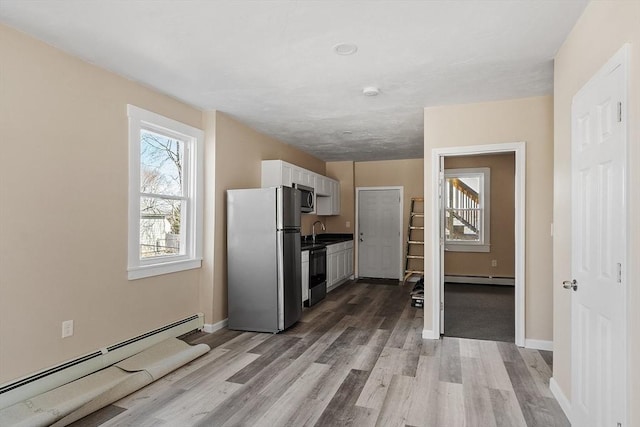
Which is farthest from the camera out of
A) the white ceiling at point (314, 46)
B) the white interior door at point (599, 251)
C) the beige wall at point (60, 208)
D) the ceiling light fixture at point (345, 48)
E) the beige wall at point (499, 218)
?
the beige wall at point (499, 218)

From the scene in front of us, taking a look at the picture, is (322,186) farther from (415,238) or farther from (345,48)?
(345,48)

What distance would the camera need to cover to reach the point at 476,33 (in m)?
2.42

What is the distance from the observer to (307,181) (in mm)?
6000

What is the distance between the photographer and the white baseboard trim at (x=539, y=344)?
140 inches

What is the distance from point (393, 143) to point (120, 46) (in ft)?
13.8

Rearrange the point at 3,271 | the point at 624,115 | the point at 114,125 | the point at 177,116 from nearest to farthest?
the point at 624,115, the point at 3,271, the point at 114,125, the point at 177,116

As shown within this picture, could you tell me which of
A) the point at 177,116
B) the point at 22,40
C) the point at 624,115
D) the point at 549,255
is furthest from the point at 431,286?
the point at 22,40

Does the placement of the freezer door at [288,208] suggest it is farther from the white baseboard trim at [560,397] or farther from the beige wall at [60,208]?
the white baseboard trim at [560,397]

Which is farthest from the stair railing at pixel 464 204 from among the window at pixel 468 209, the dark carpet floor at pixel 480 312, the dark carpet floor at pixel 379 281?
the dark carpet floor at pixel 379 281

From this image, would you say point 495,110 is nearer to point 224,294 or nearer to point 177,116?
point 177,116

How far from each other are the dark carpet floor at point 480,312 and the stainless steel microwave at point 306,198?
2.56 meters

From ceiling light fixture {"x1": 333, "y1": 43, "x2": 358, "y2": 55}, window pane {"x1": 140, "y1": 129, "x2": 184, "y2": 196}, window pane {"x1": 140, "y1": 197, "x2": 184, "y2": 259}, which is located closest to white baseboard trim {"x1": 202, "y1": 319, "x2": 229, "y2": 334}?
window pane {"x1": 140, "y1": 197, "x2": 184, "y2": 259}

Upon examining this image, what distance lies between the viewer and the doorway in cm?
365

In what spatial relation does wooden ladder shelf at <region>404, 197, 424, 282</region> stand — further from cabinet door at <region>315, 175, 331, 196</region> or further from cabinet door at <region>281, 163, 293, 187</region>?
cabinet door at <region>281, 163, 293, 187</region>
